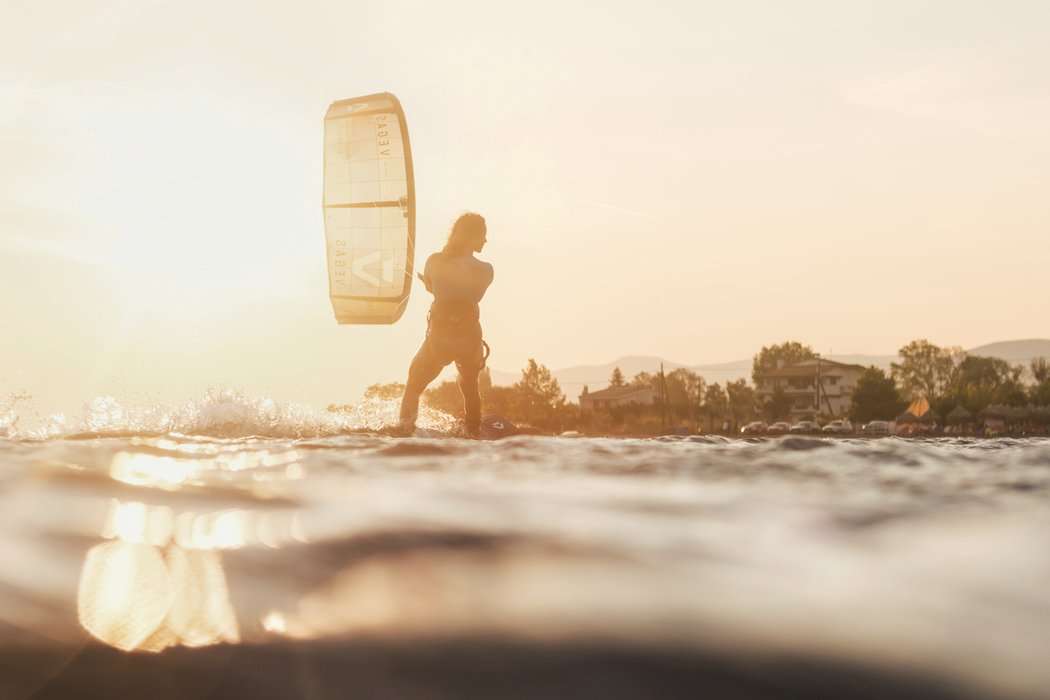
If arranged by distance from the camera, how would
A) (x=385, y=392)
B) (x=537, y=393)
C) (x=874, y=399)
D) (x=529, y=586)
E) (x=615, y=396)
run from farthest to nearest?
(x=615, y=396) < (x=874, y=399) < (x=537, y=393) < (x=385, y=392) < (x=529, y=586)

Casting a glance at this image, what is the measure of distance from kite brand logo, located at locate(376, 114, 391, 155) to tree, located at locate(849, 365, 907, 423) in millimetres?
64744

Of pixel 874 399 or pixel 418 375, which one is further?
pixel 874 399

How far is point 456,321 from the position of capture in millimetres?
9578

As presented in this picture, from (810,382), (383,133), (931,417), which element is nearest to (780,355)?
(810,382)

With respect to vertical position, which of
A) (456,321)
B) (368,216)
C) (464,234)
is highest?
(368,216)

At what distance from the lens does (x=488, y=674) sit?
908mm

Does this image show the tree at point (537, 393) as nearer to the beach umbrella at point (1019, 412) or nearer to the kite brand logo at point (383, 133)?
the beach umbrella at point (1019, 412)

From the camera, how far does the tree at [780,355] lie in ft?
442

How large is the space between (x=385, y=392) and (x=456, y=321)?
2.65 metres

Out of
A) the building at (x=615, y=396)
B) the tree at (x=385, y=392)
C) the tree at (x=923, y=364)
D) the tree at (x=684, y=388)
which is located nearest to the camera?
the tree at (x=385, y=392)

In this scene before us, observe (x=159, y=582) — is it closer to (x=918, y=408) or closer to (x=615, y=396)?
(x=918, y=408)

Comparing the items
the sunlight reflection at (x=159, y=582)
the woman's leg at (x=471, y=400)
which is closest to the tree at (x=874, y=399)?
the woman's leg at (x=471, y=400)

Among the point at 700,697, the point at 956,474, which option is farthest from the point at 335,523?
the point at 956,474

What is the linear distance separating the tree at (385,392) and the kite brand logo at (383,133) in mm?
3104
